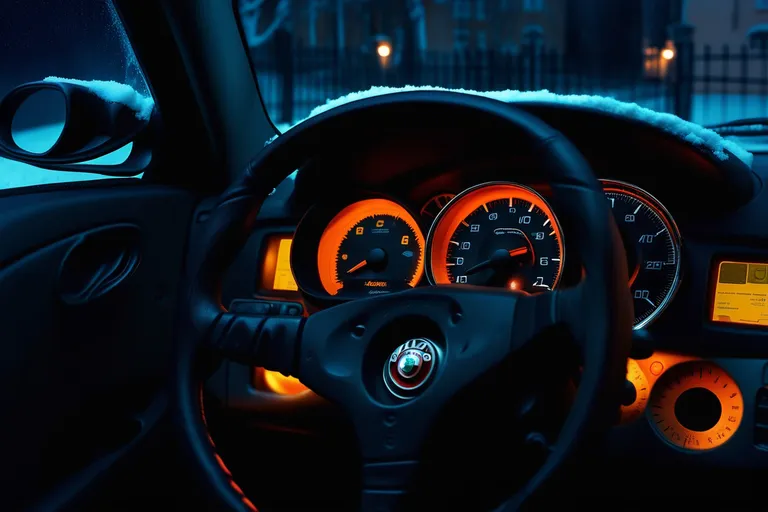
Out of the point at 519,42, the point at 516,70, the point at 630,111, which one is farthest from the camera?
the point at 519,42

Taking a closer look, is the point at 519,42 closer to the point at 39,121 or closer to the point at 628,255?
the point at 39,121

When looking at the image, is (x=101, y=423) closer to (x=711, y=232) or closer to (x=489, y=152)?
(x=489, y=152)

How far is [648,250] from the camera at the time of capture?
1.70 meters

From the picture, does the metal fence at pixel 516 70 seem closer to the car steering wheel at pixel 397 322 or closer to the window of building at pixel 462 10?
the window of building at pixel 462 10

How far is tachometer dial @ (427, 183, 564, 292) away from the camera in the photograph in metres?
1.66

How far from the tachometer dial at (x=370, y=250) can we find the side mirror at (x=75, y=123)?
1.87ft

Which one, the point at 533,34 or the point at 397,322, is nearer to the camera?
the point at 397,322

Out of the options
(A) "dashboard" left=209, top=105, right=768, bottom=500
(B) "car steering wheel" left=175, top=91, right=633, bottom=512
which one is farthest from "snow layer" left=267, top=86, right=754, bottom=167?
(B) "car steering wheel" left=175, top=91, right=633, bottom=512

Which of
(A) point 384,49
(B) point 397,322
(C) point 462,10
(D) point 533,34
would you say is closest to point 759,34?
(B) point 397,322

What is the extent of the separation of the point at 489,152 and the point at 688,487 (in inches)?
28.9

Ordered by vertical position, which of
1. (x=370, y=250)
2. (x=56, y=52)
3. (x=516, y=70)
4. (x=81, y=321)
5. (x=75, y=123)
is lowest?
(x=516, y=70)

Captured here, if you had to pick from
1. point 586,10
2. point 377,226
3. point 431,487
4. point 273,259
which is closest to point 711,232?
point 377,226

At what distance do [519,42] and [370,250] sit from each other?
783 inches

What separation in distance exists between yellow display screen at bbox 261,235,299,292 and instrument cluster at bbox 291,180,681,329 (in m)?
0.10
